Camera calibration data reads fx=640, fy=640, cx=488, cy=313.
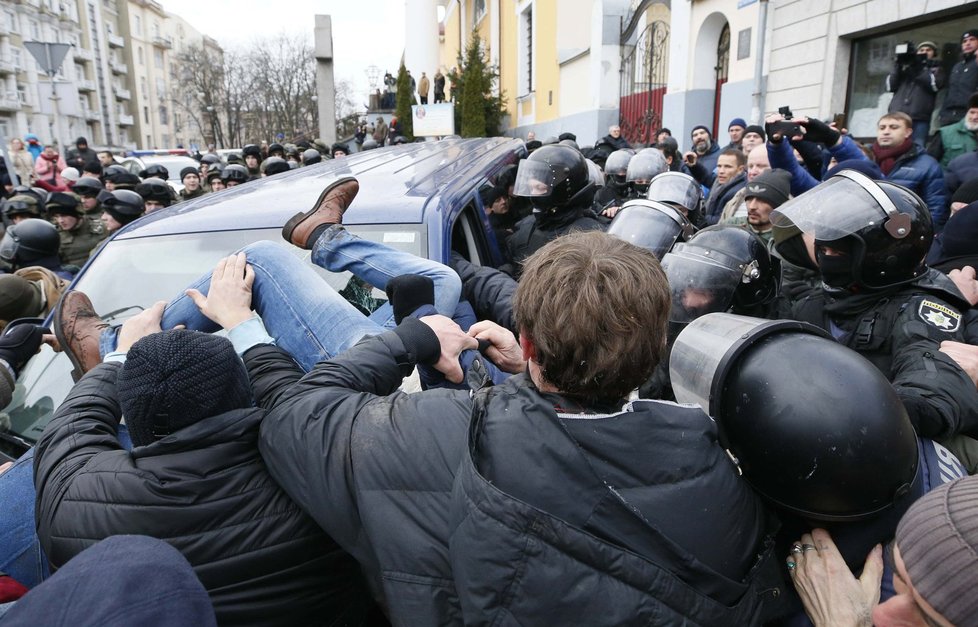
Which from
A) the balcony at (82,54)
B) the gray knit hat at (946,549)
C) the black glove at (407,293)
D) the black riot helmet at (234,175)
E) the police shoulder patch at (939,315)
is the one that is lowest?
the gray knit hat at (946,549)

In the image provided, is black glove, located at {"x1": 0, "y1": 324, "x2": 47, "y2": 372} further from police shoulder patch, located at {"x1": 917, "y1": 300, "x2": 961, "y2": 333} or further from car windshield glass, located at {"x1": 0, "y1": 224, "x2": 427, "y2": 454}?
police shoulder patch, located at {"x1": 917, "y1": 300, "x2": 961, "y2": 333}

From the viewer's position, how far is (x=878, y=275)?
83.6 inches

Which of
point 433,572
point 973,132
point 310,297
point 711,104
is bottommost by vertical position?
point 433,572

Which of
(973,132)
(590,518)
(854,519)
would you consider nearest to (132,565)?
(590,518)

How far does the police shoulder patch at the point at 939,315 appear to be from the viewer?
196 centimetres

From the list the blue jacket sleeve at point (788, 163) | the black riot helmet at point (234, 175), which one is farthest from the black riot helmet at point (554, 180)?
the black riot helmet at point (234, 175)

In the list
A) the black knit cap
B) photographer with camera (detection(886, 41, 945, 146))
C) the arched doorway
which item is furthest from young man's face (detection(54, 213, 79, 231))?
the arched doorway

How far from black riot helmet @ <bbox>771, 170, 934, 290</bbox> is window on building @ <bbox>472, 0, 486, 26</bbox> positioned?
33.5m

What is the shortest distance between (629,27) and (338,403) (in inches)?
642

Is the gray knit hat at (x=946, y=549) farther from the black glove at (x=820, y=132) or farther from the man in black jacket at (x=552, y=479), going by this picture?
the black glove at (x=820, y=132)

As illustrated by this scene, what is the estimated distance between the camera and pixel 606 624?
1.02 m

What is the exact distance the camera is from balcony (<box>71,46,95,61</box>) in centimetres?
4898

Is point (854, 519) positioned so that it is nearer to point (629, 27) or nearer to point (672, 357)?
point (672, 357)

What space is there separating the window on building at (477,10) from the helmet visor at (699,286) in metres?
33.4
